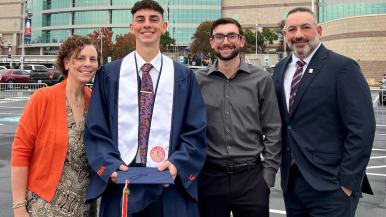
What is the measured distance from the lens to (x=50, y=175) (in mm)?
3344

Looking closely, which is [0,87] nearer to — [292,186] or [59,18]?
[292,186]

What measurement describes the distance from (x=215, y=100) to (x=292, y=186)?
0.97 metres

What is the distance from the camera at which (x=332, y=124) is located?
3.50m

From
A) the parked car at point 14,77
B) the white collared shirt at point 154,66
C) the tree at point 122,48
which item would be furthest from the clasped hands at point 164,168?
the tree at point 122,48

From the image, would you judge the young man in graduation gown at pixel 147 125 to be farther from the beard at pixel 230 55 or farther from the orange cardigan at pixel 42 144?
the beard at pixel 230 55

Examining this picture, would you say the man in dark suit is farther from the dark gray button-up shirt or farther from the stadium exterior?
the stadium exterior

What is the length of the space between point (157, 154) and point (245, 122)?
91 cm

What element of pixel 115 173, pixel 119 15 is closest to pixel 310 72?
pixel 115 173

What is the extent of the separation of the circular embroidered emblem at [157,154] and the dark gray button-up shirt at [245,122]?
65cm

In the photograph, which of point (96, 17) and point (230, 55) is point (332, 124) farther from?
point (96, 17)

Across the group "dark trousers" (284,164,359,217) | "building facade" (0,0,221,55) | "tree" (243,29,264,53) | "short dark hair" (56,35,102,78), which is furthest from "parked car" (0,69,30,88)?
"building facade" (0,0,221,55)

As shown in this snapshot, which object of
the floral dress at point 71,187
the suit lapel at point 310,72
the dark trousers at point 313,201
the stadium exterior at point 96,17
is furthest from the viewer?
the stadium exterior at point 96,17

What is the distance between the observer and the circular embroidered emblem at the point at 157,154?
10.7 ft

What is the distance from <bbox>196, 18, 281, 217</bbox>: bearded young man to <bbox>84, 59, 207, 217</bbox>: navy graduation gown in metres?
0.42
